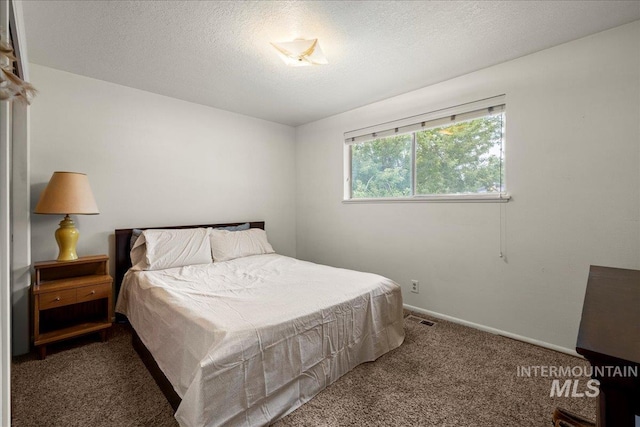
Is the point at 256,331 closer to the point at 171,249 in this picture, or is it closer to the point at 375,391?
the point at 375,391

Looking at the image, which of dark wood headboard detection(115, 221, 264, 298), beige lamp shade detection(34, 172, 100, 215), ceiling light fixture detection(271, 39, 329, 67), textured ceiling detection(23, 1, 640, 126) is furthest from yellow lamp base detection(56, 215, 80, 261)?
ceiling light fixture detection(271, 39, 329, 67)

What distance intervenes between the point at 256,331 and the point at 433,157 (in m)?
2.41

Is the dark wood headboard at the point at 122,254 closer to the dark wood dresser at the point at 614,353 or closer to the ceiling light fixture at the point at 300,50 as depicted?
the ceiling light fixture at the point at 300,50

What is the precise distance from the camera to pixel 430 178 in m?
2.89

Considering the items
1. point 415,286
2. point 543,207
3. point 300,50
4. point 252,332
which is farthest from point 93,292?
Result: point 543,207

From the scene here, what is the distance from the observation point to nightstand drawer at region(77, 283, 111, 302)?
2.20 m

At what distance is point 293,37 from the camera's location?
196 cm

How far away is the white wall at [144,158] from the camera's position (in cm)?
239

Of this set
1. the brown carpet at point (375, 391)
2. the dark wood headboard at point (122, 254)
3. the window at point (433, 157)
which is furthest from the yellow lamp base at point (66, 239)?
the window at point (433, 157)

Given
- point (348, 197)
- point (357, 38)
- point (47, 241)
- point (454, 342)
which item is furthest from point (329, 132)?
point (47, 241)

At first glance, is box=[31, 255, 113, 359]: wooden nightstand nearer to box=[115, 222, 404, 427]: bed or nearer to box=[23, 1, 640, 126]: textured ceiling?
box=[115, 222, 404, 427]: bed

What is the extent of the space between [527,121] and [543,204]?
68cm

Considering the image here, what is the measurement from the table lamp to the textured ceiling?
3.29 feet

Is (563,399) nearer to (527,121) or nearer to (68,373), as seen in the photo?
(527,121)
